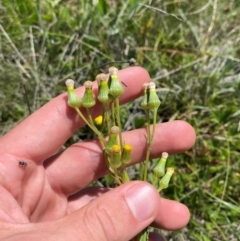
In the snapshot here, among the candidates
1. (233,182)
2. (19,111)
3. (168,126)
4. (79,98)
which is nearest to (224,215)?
(233,182)

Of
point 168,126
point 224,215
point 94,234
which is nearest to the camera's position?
point 94,234

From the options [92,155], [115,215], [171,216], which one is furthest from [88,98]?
[171,216]

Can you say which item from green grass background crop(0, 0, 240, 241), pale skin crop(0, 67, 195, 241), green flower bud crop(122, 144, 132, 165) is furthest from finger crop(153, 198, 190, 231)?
green flower bud crop(122, 144, 132, 165)

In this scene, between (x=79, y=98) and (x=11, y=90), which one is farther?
(x=11, y=90)

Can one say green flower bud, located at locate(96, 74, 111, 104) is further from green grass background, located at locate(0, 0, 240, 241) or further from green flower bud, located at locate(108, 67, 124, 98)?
green grass background, located at locate(0, 0, 240, 241)

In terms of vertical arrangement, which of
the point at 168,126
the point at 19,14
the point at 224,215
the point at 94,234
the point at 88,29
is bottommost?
the point at 224,215

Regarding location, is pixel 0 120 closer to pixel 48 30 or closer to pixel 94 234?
pixel 48 30

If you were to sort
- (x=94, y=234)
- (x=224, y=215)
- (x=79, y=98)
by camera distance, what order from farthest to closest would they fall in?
1. (x=224, y=215)
2. (x=79, y=98)
3. (x=94, y=234)
